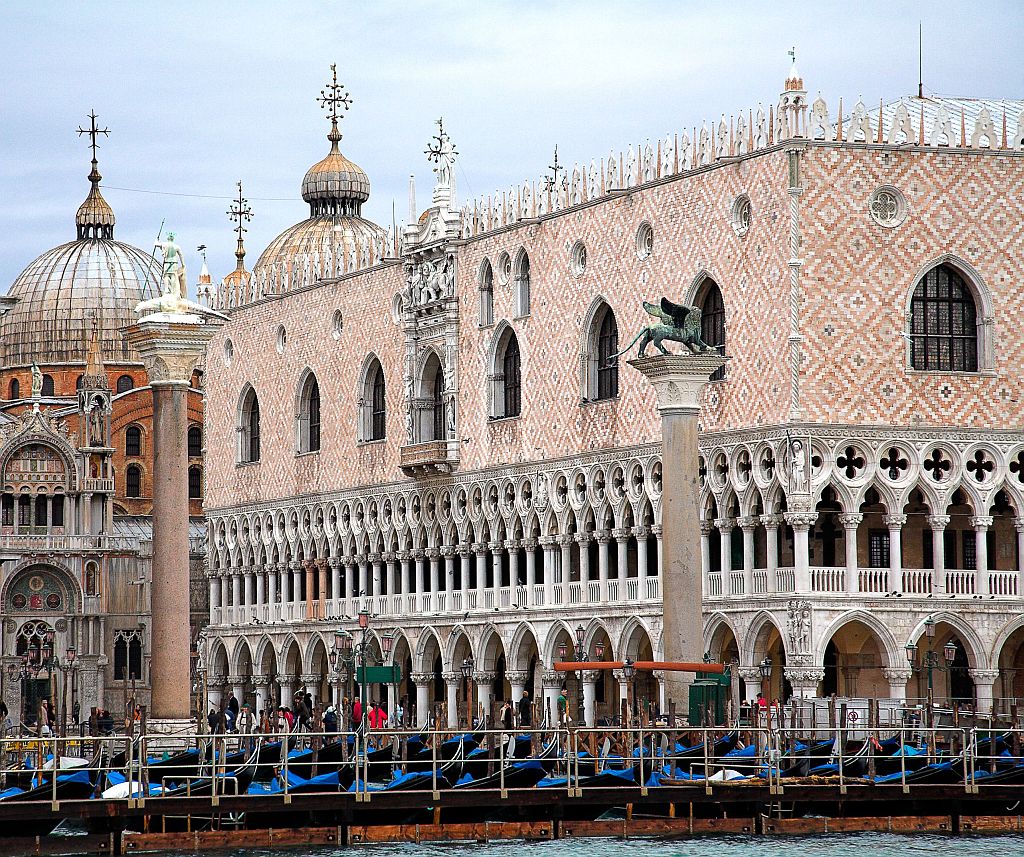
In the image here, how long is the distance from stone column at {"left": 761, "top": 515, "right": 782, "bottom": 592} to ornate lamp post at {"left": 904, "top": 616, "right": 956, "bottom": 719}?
2644 mm

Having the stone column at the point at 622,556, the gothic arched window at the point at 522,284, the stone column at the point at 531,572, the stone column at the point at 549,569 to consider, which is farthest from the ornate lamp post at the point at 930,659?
the gothic arched window at the point at 522,284

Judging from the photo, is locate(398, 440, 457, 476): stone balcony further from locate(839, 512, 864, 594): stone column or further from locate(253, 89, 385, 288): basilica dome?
locate(253, 89, 385, 288): basilica dome

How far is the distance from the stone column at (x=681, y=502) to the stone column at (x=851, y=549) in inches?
356

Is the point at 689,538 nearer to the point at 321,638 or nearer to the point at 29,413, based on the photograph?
the point at 321,638

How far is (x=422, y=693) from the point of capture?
58.9 m

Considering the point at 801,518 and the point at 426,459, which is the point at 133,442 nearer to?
the point at 426,459

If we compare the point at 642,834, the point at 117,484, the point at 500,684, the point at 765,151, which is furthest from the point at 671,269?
the point at 117,484

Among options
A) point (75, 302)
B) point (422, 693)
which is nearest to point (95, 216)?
point (75, 302)

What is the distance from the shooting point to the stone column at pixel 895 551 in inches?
1832

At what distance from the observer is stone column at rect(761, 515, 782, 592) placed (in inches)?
1836

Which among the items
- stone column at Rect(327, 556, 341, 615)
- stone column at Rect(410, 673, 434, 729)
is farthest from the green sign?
stone column at Rect(327, 556, 341, 615)

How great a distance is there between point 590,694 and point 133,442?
34.8m

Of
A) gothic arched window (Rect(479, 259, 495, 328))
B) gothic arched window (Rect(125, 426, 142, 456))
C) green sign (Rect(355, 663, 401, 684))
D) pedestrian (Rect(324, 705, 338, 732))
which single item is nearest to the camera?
pedestrian (Rect(324, 705, 338, 732))

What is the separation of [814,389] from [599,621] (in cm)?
A: 818
